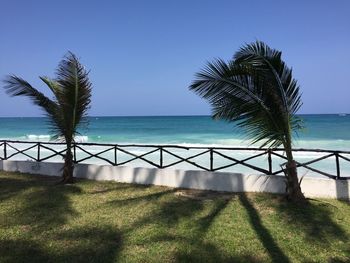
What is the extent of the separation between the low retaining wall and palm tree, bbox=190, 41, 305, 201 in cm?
65

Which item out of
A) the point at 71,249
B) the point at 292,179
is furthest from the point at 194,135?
the point at 71,249

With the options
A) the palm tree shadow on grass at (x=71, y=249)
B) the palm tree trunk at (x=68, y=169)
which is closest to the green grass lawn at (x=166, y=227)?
the palm tree shadow on grass at (x=71, y=249)

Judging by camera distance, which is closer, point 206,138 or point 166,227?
point 166,227

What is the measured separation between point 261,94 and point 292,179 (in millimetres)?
1729

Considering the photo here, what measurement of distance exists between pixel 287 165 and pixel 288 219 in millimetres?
1199

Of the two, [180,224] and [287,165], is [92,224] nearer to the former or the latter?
[180,224]

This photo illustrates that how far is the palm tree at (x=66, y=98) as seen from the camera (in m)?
9.19

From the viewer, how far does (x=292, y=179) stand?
6.89m

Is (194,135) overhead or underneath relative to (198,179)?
overhead

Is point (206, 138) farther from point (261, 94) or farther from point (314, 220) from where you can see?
point (314, 220)

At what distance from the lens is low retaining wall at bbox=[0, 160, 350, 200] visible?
24.0ft

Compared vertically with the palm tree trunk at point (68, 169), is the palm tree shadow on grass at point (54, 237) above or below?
below

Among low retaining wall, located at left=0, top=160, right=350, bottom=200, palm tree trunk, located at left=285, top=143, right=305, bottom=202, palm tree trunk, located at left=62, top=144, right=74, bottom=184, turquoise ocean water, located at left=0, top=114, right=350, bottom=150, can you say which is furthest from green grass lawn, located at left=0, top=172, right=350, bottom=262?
turquoise ocean water, located at left=0, top=114, right=350, bottom=150

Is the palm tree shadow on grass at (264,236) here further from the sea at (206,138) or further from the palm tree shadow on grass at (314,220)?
the sea at (206,138)
